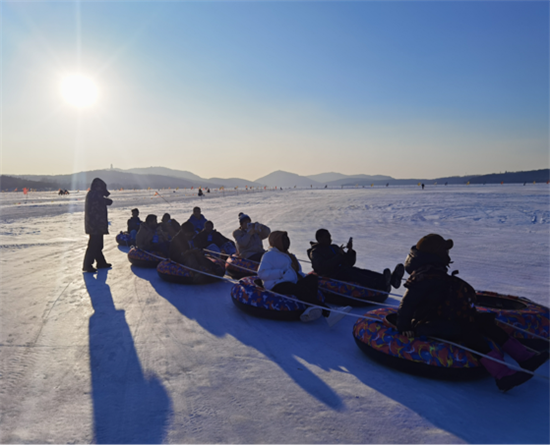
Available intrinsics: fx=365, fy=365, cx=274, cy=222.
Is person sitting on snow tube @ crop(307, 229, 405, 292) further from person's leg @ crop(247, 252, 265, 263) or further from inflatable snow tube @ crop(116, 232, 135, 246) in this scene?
inflatable snow tube @ crop(116, 232, 135, 246)

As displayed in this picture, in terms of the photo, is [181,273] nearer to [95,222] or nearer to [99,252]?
[99,252]

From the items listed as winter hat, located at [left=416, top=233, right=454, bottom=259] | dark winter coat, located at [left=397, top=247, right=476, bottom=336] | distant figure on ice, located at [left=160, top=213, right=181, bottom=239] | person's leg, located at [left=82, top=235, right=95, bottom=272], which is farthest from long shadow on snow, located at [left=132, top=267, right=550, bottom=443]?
distant figure on ice, located at [left=160, top=213, right=181, bottom=239]

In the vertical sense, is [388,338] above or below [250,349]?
above

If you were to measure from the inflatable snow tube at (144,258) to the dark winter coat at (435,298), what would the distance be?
7154 mm

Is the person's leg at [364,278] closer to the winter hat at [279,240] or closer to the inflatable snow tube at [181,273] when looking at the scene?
the winter hat at [279,240]

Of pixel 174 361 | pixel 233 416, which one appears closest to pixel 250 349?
pixel 174 361

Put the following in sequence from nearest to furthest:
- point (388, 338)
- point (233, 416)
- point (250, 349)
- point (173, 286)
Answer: point (233, 416) < point (388, 338) < point (250, 349) < point (173, 286)

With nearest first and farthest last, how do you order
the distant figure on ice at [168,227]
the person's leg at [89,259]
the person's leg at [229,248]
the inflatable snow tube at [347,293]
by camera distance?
the inflatable snow tube at [347,293]
the person's leg at [89,259]
the person's leg at [229,248]
the distant figure on ice at [168,227]

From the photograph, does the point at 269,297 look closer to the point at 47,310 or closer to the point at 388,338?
the point at 388,338

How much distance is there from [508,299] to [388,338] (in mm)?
2248

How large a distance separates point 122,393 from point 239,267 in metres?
4.53

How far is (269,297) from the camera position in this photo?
5.80m

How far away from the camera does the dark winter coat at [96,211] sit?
940 cm

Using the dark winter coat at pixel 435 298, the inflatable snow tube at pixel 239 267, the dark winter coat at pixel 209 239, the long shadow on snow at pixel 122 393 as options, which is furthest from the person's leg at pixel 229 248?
the dark winter coat at pixel 435 298
